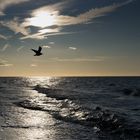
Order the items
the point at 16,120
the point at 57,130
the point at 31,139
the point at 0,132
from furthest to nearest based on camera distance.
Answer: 1. the point at 16,120
2. the point at 57,130
3. the point at 0,132
4. the point at 31,139

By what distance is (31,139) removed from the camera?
54.0ft

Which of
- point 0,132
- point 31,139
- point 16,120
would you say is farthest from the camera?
point 16,120

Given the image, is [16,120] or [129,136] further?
[16,120]

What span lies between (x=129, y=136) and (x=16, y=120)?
8.70 meters

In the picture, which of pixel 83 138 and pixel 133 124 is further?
pixel 133 124

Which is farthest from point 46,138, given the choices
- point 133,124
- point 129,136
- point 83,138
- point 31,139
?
point 133,124

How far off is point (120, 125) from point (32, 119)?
21.5 ft

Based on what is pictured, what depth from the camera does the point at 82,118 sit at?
23.6m

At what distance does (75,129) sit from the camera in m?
19.3

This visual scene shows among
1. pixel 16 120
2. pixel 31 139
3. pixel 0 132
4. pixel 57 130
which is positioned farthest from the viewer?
pixel 16 120

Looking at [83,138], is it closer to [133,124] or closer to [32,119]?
[133,124]

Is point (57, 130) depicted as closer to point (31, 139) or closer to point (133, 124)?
point (31, 139)

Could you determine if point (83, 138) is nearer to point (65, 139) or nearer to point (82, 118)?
point (65, 139)

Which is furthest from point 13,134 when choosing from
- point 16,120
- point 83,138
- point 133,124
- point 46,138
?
point 133,124
